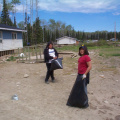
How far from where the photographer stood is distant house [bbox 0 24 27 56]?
15.2 metres

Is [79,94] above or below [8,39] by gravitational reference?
below

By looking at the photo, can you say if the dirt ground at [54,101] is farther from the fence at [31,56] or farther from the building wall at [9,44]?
the building wall at [9,44]

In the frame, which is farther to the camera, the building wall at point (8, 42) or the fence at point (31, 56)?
the building wall at point (8, 42)

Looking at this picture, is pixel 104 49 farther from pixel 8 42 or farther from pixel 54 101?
pixel 54 101

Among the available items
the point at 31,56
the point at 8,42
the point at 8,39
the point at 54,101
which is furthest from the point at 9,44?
the point at 54,101

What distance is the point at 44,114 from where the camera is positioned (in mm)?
3158

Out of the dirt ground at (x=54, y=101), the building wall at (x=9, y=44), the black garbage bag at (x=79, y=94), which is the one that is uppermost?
the building wall at (x=9, y=44)

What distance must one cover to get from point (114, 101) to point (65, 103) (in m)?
1.30

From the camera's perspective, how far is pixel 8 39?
16406 mm

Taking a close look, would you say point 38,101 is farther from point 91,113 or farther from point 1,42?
point 1,42

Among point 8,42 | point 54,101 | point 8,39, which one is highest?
point 8,39

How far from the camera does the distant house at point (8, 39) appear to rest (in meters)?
15.2

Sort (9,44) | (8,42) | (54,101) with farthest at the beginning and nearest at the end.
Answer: (9,44), (8,42), (54,101)

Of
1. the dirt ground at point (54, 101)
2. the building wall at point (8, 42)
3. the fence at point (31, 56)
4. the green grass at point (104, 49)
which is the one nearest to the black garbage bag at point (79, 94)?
the dirt ground at point (54, 101)
